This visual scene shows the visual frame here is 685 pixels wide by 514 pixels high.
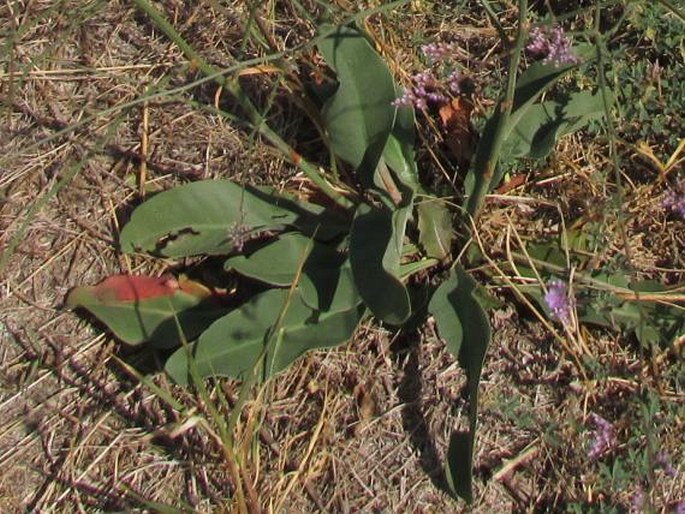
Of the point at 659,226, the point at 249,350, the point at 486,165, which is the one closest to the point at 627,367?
the point at 659,226

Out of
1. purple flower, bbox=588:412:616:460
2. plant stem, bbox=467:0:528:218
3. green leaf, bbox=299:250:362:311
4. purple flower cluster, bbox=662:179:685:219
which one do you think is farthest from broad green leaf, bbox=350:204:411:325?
purple flower cluster, bbox=662:179:685:219

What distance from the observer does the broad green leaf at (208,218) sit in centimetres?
194

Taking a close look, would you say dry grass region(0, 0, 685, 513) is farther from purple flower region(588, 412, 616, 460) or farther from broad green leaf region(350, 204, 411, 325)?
broad green leaf region(350, 204, 411, 325)

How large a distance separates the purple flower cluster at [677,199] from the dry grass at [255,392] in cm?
7

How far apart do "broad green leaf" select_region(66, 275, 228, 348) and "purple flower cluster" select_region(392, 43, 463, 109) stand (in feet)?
1.54

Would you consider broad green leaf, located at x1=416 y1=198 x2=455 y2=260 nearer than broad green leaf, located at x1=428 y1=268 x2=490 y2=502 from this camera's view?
No

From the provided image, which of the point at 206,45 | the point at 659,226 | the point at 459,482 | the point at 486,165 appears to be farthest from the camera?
the point at 206,45

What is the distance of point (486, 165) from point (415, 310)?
10.7 inches

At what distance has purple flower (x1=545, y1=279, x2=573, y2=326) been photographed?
176 cm

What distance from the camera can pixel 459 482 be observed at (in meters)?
1.69

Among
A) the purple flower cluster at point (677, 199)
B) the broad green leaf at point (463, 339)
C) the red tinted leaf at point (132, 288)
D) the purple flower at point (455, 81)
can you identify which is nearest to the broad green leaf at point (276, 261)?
the red tinted leaf at point (132, 288)

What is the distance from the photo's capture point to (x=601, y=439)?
1.74 m

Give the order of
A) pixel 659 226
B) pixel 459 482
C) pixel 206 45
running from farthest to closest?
1. pixel 206 45
2. pixel 659 226
3. pixel 459 482

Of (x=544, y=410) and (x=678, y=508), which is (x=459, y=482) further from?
(x=678, y=508)
